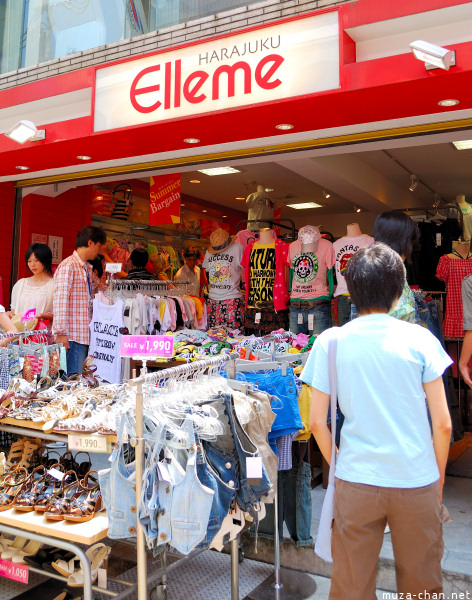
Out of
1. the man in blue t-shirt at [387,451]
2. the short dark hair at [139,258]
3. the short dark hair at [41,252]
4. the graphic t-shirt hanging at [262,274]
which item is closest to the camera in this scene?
the man in blue t-shirt at [387,451]

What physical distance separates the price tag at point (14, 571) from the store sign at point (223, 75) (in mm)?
3379

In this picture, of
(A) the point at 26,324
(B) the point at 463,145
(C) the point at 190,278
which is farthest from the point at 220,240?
(B) the point at 463,145

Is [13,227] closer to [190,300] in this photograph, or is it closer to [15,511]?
[190,300]

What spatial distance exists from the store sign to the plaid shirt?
4.23 ft

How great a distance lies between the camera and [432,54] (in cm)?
339

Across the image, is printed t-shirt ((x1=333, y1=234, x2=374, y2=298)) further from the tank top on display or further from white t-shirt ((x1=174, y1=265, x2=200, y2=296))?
white t-shirt ((x1=174, y1=265, x2=200, y2=296))

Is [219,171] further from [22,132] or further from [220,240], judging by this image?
[22,132]

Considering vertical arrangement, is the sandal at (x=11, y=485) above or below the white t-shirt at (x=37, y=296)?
below

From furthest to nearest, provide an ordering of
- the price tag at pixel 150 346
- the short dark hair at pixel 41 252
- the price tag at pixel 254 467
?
the short dark hair at pixel 41 252, the price tag at pixel 150 346, the price tag at pixel 254 467

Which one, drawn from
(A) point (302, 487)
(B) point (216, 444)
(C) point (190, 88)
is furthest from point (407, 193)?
(B) point (216, 444)

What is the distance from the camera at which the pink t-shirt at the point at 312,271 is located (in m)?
5.80

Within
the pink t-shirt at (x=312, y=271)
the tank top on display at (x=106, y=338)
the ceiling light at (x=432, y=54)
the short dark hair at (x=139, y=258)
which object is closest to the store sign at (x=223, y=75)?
the ceiling light at (x=432, y=54)

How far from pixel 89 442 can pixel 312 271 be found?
11.8 ft

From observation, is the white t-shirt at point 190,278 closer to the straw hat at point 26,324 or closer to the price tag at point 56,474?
the straw hat at point 26,324
